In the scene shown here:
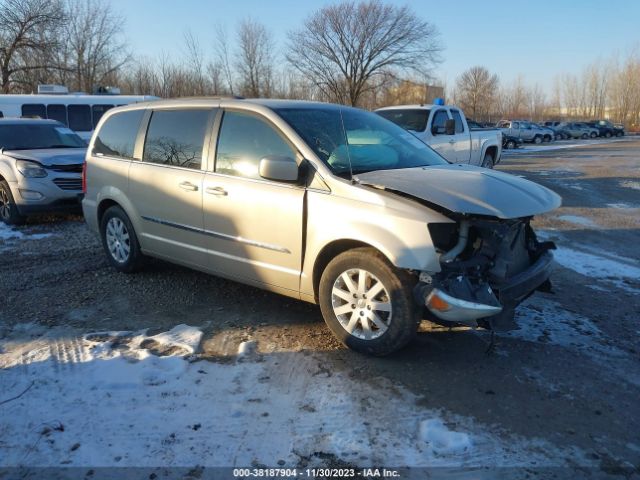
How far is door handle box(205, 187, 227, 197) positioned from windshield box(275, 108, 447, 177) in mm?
807

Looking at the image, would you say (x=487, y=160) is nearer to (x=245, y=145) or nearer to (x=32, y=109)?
(x=245, y=145)

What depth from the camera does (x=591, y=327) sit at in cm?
437

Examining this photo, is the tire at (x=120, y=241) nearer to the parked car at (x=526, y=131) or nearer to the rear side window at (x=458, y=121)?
the rear side window at (x=458, y=121)

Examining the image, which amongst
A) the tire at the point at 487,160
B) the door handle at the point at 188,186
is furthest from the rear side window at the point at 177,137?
the tire at the point at 487,160

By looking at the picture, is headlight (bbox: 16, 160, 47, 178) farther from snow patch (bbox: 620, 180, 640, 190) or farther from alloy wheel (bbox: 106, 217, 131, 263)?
snow patch (bbox: 620, 180, 640, 190)

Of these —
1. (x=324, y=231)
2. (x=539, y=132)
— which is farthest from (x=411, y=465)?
(x=539, y=132)

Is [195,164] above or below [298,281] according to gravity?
above

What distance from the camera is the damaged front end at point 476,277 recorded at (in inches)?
135

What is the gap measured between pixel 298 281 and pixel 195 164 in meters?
1.51

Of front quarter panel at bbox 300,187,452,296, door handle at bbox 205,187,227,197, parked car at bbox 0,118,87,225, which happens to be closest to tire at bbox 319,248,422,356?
front quarter panel at bbox 300,187,452,296

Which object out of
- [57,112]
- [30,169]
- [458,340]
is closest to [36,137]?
[30,169]

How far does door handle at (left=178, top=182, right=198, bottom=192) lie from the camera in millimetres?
4672

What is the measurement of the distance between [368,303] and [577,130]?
55473 mm

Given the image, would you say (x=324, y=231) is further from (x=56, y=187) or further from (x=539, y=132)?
(x=539, y=132)
